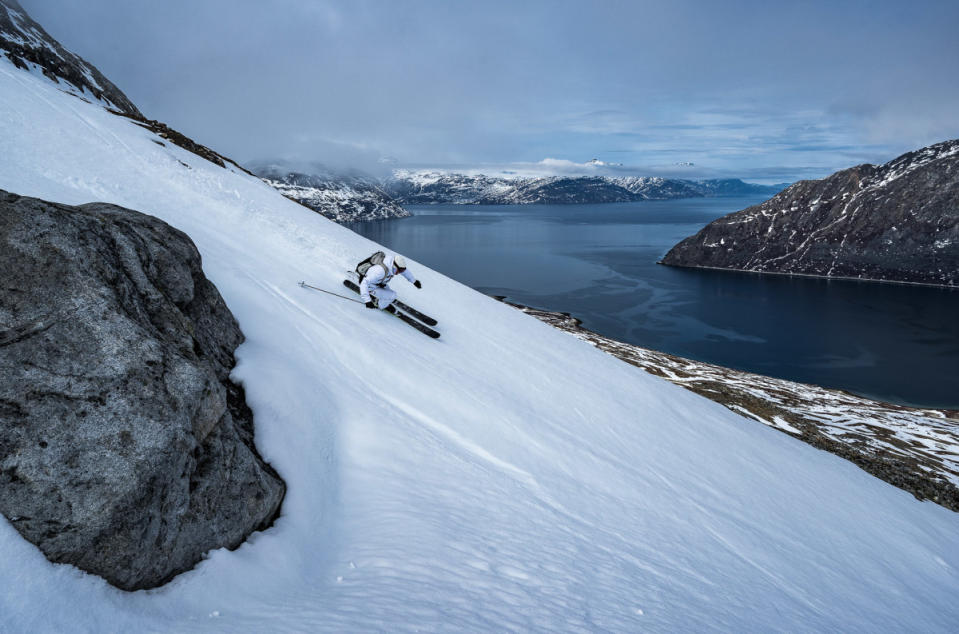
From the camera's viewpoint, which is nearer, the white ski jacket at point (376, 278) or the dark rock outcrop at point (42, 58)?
the white ski jacket at point (376, 278)

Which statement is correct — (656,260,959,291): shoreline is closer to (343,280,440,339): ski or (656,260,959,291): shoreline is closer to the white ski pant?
(343,280,440,339): ski

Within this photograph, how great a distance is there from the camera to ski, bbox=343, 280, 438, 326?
1336 cm

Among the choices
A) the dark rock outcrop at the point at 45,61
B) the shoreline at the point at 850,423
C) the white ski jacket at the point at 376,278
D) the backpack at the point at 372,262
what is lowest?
the shoreline at the point at 850,423

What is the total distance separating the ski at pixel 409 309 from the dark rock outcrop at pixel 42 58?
111ft

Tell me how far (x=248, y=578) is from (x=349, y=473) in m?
2.04

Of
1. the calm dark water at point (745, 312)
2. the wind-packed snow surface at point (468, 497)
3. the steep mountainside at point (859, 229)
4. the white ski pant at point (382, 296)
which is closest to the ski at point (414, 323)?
the white ski pant at point (382, 296)

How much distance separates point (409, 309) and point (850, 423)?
139ft

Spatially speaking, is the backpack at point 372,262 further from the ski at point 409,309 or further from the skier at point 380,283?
the ski at point 409,309

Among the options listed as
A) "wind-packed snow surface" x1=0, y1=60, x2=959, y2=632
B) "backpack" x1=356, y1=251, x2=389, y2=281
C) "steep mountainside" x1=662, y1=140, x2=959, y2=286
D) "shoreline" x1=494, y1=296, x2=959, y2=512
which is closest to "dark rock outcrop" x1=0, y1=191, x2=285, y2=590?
"wind-packed snow surface" x1=0, y1=60, x2=959, y2=632

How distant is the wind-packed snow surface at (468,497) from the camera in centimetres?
420

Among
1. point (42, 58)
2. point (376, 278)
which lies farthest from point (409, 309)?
point (42, 58)

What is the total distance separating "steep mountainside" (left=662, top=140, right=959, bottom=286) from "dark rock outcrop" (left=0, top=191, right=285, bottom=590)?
150785 mm

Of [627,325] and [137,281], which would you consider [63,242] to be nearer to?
[137,281]

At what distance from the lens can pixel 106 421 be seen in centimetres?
382
